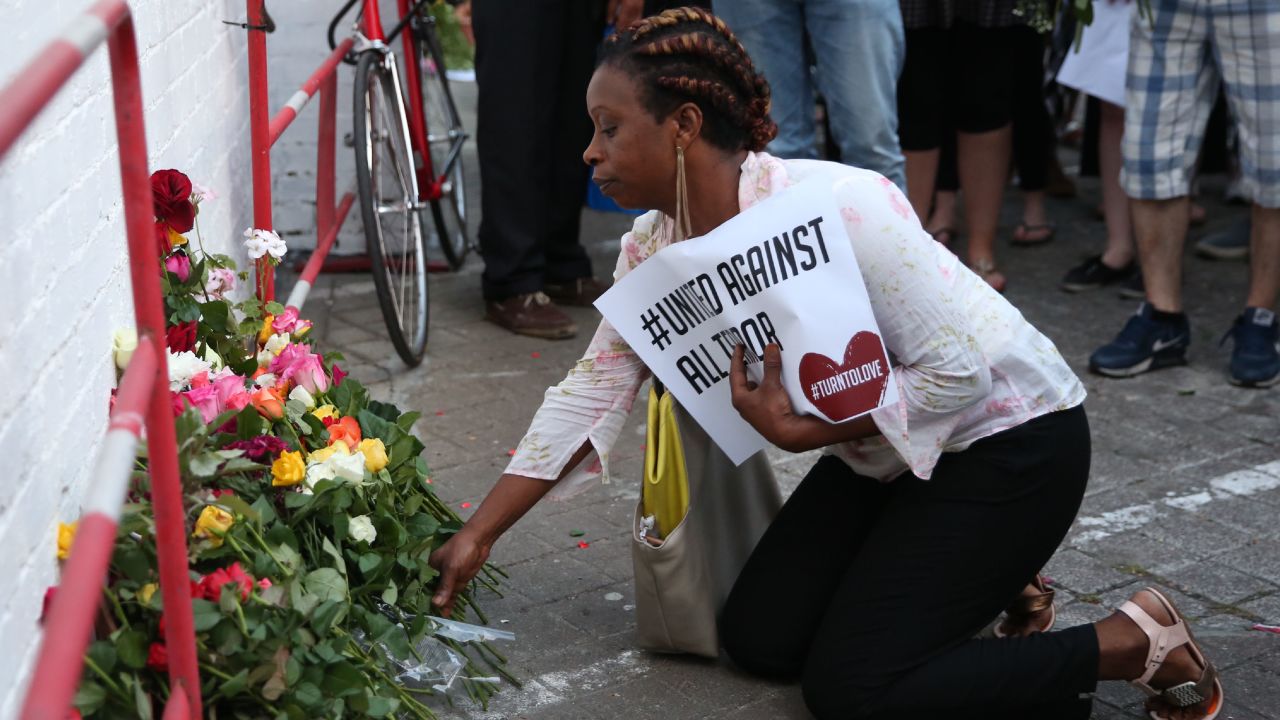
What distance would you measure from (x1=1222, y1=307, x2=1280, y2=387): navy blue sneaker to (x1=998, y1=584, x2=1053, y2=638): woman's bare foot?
6.07 feet

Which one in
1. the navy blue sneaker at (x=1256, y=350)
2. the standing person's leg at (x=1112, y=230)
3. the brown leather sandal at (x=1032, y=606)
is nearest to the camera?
the brown leather sandal at (x=1032, y=606)

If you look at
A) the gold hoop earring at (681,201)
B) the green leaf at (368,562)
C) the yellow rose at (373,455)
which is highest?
the gold hoop earring at (681,201)

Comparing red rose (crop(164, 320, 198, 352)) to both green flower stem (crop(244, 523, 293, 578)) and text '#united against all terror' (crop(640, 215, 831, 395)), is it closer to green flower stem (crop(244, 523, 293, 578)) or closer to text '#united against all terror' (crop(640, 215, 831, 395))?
green flower stem (crop(244, 523, 293, 578))

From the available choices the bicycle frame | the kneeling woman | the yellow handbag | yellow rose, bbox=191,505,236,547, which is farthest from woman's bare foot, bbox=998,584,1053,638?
the bicycle frame

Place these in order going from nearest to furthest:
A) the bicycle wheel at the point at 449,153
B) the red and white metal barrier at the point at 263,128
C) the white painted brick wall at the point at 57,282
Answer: the white painted brick wall at the point at 57,282 → the red and white metal barrier at the point at 263,128 → the bicycle wheel at the point at 449,153

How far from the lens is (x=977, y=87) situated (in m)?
5.26

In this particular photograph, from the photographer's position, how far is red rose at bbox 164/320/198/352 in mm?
2615

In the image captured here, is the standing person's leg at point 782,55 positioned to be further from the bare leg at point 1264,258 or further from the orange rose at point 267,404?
the orange rose at point 267,404

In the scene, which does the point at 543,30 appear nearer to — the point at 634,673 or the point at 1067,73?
the point at 1067,73

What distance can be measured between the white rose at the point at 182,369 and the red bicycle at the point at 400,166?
1553 millimetres

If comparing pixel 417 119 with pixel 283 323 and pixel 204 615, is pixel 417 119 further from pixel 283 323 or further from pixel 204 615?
pixel 204 615

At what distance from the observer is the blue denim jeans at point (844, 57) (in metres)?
4.26

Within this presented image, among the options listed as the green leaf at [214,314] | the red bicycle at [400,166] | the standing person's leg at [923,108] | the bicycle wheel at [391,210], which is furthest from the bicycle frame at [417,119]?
the green leaf at [214,314]

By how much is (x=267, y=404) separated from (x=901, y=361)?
1.07 m
